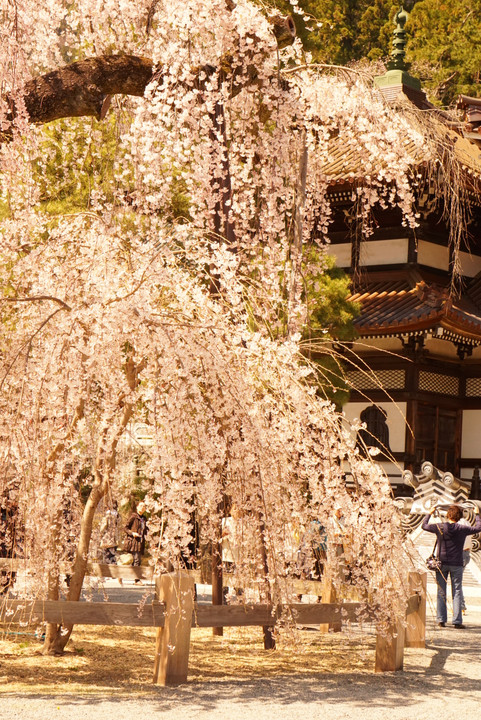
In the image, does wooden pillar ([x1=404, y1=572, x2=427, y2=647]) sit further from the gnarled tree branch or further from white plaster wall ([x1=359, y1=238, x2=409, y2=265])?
white plaster wall ([x1=359, y1=238, x2=409, y2=265])

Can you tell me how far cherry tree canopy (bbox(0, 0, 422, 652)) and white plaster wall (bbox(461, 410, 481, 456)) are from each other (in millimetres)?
11516

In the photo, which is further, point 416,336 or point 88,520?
point 416,336

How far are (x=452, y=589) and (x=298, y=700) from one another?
4593mm

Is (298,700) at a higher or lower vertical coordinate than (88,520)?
lower

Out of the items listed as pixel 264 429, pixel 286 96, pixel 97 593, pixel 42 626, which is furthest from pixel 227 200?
pixel 97 593

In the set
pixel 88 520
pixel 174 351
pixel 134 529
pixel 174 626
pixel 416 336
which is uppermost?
pixel 416 336

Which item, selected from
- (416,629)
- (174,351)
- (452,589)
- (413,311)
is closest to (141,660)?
(416,629)

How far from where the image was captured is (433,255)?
749 inches

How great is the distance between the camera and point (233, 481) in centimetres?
Result: 684

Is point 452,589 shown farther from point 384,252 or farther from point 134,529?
point 384,252

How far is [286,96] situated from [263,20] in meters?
0.64

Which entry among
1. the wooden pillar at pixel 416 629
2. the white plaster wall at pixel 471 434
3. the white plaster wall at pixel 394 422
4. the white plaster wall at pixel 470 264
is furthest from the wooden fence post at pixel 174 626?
the white plaster wall at pixel 470 264

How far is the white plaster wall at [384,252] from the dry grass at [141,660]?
10073mm

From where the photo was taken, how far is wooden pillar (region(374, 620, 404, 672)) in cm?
771
